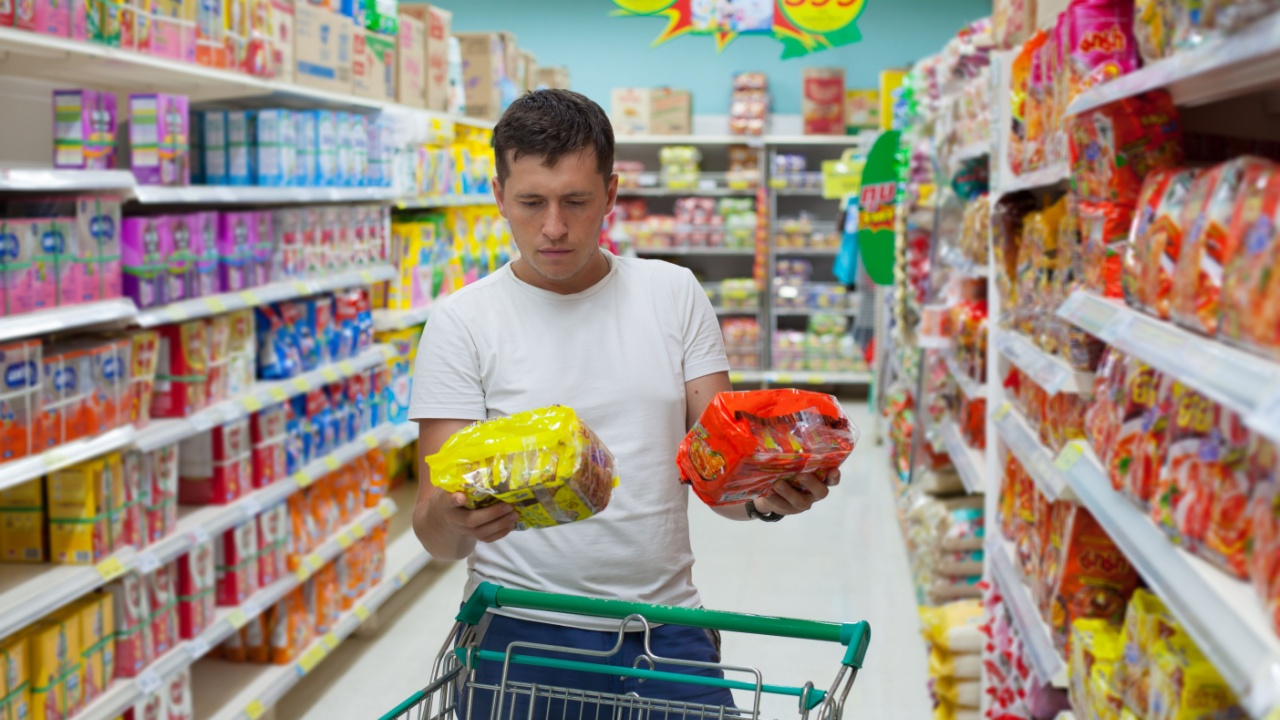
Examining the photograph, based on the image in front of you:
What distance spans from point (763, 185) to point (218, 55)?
23.2 feet

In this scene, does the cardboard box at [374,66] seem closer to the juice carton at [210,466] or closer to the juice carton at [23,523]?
the juice carton at [210,466]

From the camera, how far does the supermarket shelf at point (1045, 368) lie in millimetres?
2283


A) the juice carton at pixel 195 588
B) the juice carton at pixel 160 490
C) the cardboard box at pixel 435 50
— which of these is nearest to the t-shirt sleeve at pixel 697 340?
the juice carton at pixel 160 490

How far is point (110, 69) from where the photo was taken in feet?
10.2

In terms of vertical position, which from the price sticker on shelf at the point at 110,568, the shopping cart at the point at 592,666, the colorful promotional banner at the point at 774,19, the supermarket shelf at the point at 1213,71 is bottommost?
the price sticker on shelf at the point at 110,568

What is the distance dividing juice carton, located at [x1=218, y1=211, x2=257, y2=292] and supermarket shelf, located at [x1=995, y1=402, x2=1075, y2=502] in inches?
83.2

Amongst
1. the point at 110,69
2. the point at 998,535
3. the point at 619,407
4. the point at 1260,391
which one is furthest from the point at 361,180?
the point at 1260,391

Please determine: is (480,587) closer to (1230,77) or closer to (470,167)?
(1230,77)

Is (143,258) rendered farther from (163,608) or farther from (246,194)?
(163,608)

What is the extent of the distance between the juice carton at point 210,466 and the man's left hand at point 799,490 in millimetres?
2205

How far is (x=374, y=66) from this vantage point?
4.57 metres

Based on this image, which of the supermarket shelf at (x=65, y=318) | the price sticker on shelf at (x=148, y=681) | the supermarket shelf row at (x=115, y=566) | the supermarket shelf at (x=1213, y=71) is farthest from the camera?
the price sticker on shelf at (x=148, y=681)

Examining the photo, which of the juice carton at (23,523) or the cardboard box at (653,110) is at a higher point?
the cardboard box at (653,110)

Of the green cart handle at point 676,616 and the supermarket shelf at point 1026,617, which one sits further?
the supermarket shelf at point 1026,617
